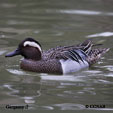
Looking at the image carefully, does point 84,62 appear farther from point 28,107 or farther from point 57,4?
point 57,4

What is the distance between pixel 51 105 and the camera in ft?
29.2

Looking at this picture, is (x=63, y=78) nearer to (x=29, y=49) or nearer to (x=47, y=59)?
(x=47, y=59)

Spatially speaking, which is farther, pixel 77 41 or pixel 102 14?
pixel 102 14

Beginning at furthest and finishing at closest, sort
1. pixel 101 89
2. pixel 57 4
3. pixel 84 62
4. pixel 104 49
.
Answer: pixel 57 4 → pixel 104 49 → pixel 84 62 → pixel 101 89

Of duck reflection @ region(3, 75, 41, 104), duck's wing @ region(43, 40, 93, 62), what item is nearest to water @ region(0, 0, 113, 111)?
duck reflection @ region(3, 75, 41, 104)

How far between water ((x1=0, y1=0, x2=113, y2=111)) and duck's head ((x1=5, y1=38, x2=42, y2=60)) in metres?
0.41

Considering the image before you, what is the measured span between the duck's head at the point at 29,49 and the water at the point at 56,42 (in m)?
0.41

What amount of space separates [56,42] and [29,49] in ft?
8.70

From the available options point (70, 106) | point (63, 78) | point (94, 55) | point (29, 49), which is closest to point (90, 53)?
point (94, 55)

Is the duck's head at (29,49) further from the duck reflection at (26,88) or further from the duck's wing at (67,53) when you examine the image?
the duck reflection at (26,88)

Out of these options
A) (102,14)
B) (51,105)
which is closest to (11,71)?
(51,105)

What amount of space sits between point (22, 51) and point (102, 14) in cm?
636

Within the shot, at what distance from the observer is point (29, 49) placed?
1124cm

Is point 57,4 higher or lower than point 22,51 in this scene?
Answer: higher
